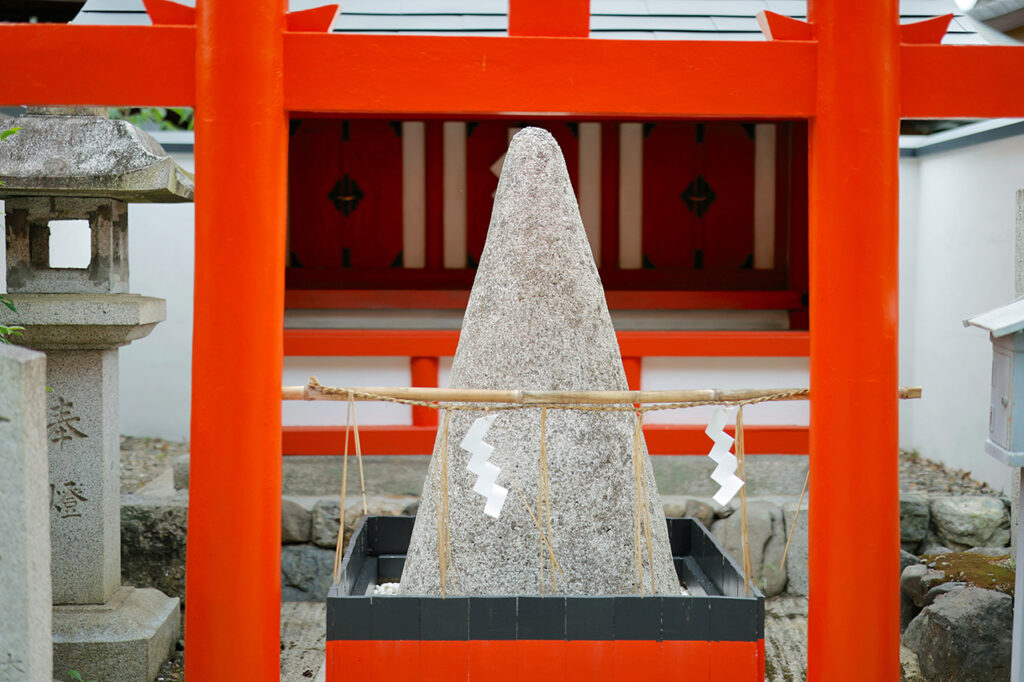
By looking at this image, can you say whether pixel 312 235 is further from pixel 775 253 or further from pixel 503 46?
pixel 503 46

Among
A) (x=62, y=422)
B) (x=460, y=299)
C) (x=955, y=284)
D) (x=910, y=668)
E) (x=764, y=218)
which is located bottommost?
(x=910, y=668)

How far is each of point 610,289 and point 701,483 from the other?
5.41 ft

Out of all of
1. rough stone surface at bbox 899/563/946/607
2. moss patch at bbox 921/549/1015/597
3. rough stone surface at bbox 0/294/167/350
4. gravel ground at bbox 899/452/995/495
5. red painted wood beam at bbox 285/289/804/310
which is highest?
red painted wood beam at bbox 285/289/804/310

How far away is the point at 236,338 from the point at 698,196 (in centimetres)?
511

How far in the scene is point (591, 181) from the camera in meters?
7.20

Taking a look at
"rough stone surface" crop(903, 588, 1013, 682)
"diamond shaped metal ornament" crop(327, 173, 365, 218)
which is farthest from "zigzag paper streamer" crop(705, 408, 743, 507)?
"diamond shaped metal ornament" crop(327, 173, 365, 218)

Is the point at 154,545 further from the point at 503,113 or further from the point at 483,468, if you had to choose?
the point at 503,113

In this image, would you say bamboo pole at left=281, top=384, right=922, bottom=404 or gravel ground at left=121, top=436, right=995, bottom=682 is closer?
bamboo pole at left=281, top=384, right=922, bottom=404

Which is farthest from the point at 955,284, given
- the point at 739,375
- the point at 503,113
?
the point at 503,113

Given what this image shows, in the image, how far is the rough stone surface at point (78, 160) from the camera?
4.25m

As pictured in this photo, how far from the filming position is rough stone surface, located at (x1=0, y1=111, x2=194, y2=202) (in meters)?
4.25

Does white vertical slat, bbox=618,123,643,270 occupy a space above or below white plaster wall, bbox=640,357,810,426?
above

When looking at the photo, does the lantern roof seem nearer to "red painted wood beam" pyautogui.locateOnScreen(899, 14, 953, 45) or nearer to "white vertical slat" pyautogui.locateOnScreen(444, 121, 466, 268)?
"red painted wood beam" pyautogui.locateOnScreen(899, 14, 953, 45)

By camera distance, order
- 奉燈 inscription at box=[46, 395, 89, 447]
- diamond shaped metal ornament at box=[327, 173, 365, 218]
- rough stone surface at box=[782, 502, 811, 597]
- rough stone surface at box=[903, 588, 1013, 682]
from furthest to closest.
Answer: diamond shaped metal ornament at box=[327, 173, 365, 218] → rough stone surface at box=[782, 502, 811, 597] → 奉燈 inscription at box=[46, 395, 89, 447] → rough stone surface at box=[903, 588, 1013, 682]
